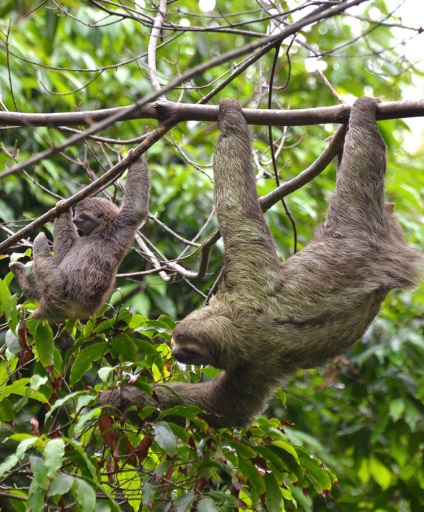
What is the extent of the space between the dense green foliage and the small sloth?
8.7 inches

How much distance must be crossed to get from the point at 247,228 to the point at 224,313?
28.3 inches

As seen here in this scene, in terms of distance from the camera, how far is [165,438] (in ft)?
14.7

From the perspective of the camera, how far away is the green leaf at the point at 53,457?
3.85m

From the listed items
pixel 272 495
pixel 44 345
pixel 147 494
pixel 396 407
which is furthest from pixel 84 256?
pixel 396 407

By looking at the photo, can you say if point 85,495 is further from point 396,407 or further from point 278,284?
point 396,407

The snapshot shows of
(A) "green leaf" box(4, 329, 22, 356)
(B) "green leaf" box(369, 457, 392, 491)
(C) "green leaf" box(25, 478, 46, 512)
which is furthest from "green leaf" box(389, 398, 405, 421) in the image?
(C) "green leaf" box(25, 478, 46, 512)

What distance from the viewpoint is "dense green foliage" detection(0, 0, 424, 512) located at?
204 inches

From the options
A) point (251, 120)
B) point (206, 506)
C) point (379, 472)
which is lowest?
point (379, 472)

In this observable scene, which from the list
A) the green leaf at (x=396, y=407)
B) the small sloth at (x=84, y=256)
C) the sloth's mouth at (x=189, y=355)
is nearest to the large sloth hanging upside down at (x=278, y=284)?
the sloth's mouth at (x=189, y=355)

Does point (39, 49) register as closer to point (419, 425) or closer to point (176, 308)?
point (176, 308)

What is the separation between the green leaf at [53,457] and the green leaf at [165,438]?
2.44 feet

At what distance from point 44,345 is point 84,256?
1357mm

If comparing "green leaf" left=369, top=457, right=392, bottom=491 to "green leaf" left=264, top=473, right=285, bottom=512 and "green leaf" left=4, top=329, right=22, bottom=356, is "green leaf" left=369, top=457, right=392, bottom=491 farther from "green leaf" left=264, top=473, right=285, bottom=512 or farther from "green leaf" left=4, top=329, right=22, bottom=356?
"green leaf" left=4, top=329, right=22, bottom=356

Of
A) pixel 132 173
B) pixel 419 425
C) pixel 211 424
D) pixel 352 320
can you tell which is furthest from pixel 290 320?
pixel 419 425
